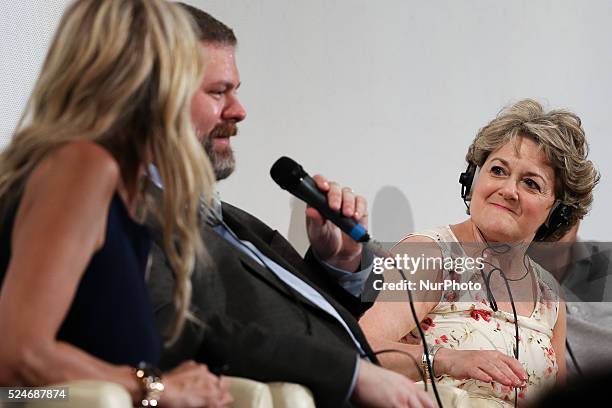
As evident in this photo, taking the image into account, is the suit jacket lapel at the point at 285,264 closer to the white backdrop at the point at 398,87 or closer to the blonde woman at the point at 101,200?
the blonde woman at the point at 101,200

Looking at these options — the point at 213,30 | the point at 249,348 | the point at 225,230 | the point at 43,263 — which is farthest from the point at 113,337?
the point at 213,30

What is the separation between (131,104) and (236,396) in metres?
0.43

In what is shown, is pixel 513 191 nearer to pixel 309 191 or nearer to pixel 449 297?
pixel 449 297

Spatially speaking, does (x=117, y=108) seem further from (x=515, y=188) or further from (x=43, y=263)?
(x=515, y=188)

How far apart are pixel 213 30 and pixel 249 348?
0.86 metres

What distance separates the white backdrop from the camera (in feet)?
8.86

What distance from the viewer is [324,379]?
4.68 ft

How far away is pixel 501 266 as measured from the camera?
8.36 ft

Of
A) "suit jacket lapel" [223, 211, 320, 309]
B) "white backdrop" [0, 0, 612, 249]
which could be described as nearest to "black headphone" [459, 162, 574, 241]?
"white backdrop" [0, 0, 612, 249]

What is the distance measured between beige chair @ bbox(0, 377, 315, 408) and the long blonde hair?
0.13 meters

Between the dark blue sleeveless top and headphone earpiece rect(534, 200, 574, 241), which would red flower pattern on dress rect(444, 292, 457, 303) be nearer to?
headphone earpiece rect(534, 200, 574, 241)

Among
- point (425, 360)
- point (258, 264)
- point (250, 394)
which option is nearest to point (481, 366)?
point (425, 360)

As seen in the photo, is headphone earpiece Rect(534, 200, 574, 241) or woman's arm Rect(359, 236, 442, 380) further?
headphone earpiece Rect(534, 200, 574, 241)

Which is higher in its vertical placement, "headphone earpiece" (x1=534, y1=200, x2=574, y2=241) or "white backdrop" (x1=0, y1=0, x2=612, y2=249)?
"white backdrop" (x1=0, y1=0, x2=612, y2=249)
